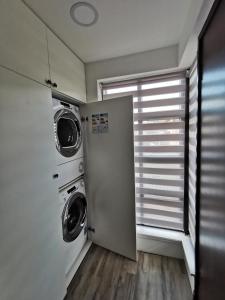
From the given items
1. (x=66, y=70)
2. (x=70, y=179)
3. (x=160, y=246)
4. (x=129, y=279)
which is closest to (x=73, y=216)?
(x=70, y=179)

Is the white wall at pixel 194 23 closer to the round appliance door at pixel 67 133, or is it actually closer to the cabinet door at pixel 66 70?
the cabinet door at pixel 66 70

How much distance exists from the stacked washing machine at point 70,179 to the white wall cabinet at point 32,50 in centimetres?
25

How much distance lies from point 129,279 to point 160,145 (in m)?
1.47

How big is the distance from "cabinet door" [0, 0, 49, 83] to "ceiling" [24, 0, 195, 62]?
128mm

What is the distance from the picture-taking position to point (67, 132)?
5.49 feet

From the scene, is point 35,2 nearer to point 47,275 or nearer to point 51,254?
point 51,254

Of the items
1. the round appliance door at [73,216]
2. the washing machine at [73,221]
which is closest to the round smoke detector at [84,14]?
the washing machine at [73,221]

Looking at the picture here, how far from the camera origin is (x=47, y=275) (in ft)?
3.82

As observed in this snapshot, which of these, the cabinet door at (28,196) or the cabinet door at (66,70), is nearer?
the cabinet door at (28,196)

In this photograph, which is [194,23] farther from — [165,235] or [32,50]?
[165,235]

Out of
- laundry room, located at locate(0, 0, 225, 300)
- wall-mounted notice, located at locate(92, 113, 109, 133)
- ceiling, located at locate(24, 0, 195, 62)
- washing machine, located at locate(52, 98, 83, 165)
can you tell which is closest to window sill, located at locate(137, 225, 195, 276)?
laundry room, located at locate(0, 0, 225, 300)

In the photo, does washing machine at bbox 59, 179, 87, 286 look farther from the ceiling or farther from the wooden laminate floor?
the ceiling

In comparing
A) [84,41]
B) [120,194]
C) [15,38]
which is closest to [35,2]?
[15,38]

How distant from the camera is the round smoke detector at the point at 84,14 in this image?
1.07 metres
